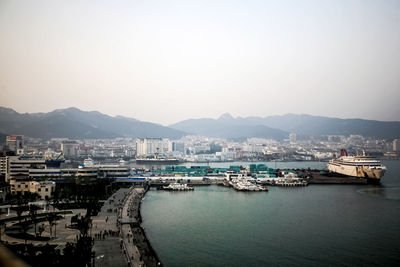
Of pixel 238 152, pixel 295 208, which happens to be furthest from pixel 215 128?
pixel 295 208

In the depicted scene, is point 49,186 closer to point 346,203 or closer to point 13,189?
point 13,189

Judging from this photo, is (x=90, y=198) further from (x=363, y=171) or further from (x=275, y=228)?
(x=363, y=171)

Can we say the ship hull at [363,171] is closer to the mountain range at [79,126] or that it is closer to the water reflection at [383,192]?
the water reflection at [383,192]

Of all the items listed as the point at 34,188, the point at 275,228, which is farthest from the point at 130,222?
the point at 34,188

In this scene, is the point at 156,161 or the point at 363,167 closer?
the point at 363,167

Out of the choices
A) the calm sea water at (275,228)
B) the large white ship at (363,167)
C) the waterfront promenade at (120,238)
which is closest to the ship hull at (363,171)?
the large white ship at (363,167)

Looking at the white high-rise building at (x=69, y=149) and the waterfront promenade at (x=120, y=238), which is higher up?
the white high-rise building at (x=69, y=149)
